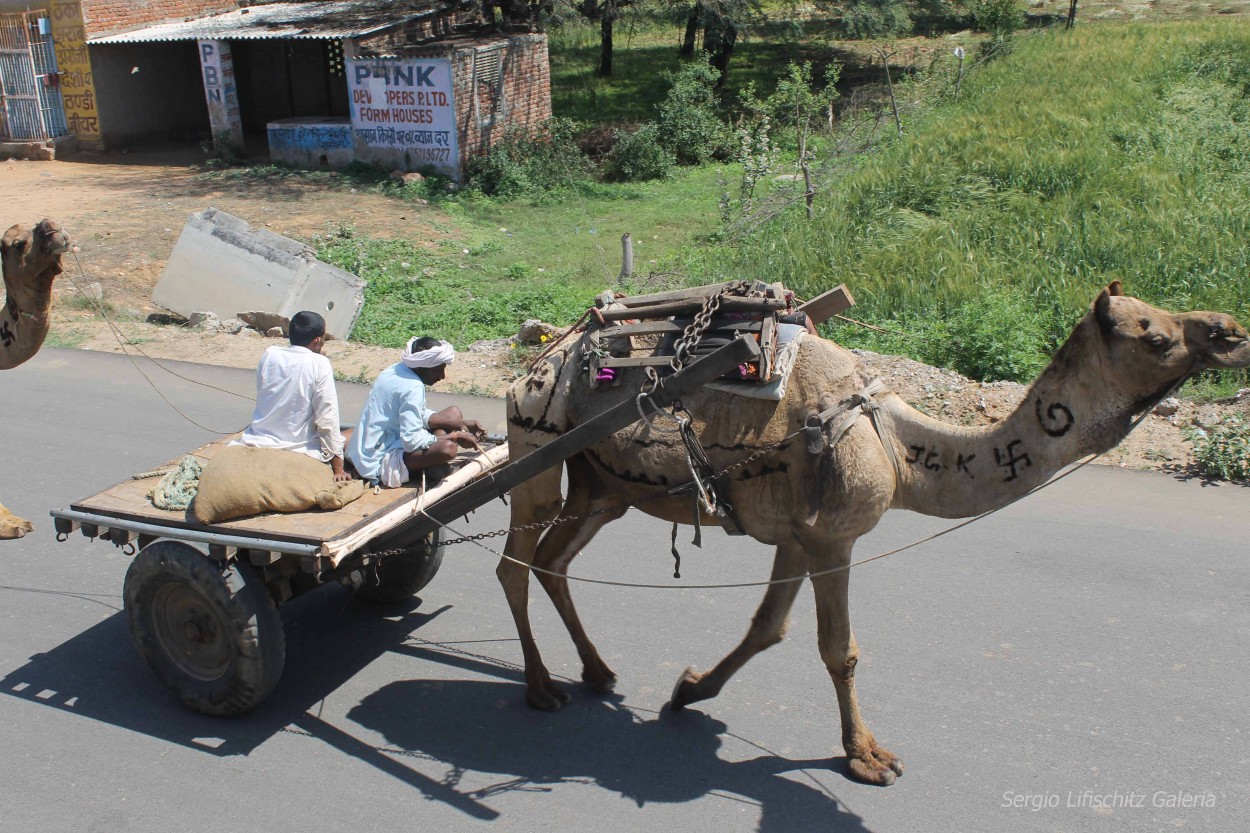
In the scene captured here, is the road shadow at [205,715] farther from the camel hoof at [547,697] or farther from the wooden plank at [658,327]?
the wooden plank at [658,327]

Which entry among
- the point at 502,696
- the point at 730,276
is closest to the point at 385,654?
the point at 502,696

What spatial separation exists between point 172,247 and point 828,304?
1309 cm

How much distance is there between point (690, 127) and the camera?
77.2ft

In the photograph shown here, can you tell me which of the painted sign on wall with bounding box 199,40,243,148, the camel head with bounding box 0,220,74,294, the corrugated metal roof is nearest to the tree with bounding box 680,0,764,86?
the corrugated metal roof

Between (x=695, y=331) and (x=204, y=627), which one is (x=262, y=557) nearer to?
(x=204, y=627)

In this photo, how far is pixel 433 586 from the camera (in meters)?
7.00

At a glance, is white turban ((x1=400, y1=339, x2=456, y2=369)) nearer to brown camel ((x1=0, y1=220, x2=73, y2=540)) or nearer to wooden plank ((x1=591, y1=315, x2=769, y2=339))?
wooden plank ((x1=591, y1=315, x2=769, y2=339))

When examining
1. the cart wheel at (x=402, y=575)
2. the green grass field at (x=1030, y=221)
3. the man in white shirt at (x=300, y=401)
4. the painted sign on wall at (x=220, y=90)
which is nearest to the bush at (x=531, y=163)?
the painted sign on wall at (x=220, y=90)

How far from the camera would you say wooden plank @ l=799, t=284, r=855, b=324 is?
527cm

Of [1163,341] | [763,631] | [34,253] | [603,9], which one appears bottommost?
[763,631]

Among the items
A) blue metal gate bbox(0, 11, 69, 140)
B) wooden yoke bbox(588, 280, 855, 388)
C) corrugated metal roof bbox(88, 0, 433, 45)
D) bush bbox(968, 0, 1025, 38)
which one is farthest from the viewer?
bush bbox(968, 0, 1025, 38)

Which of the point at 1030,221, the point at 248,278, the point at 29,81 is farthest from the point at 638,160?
the point at 29,81

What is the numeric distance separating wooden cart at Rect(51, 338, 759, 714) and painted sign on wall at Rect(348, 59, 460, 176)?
1598 cm

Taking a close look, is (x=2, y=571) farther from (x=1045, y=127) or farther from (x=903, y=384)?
(x=1045, y=127)
